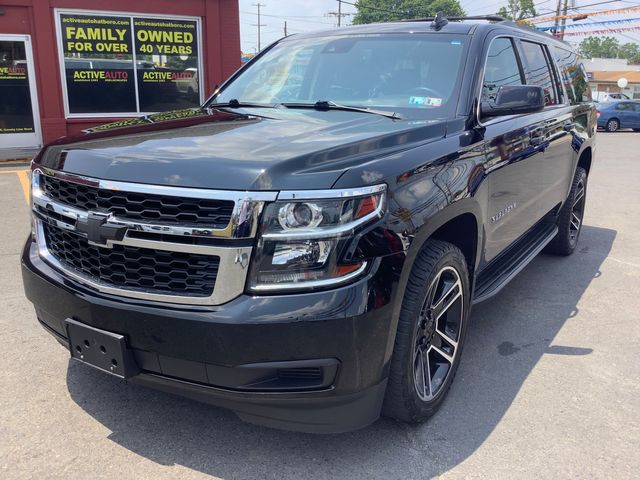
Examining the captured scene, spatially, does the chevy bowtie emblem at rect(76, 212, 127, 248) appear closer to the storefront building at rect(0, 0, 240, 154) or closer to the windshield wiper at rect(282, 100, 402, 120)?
the windshield wiper at rect(282, 100, 402, 120)

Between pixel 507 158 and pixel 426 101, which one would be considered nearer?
pixel 426 101

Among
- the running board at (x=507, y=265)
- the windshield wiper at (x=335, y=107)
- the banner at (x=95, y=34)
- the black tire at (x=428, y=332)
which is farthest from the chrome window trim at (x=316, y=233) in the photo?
the banner at (x=95, y=34)

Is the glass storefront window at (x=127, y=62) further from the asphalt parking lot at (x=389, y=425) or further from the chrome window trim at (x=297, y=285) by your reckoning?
the chrome window trim at (x=297, y=285)

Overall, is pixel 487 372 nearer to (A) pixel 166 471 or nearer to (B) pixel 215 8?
(A) pixel 166 471

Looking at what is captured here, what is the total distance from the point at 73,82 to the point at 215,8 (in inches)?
138

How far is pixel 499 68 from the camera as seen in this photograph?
12.7 feet

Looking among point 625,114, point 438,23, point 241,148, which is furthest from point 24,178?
point 625,114

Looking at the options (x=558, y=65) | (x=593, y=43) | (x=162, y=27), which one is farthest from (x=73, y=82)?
(x=593, y=43)

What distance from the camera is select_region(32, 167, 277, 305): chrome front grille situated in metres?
2.22

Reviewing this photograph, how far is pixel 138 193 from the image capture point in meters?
2.31

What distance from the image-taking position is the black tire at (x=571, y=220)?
226 inches

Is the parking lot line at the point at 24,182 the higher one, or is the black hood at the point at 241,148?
the black hood at the point at 241,148

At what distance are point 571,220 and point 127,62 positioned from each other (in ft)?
34.7

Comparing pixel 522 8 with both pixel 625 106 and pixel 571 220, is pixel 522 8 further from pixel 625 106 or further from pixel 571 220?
pixel 571 220
